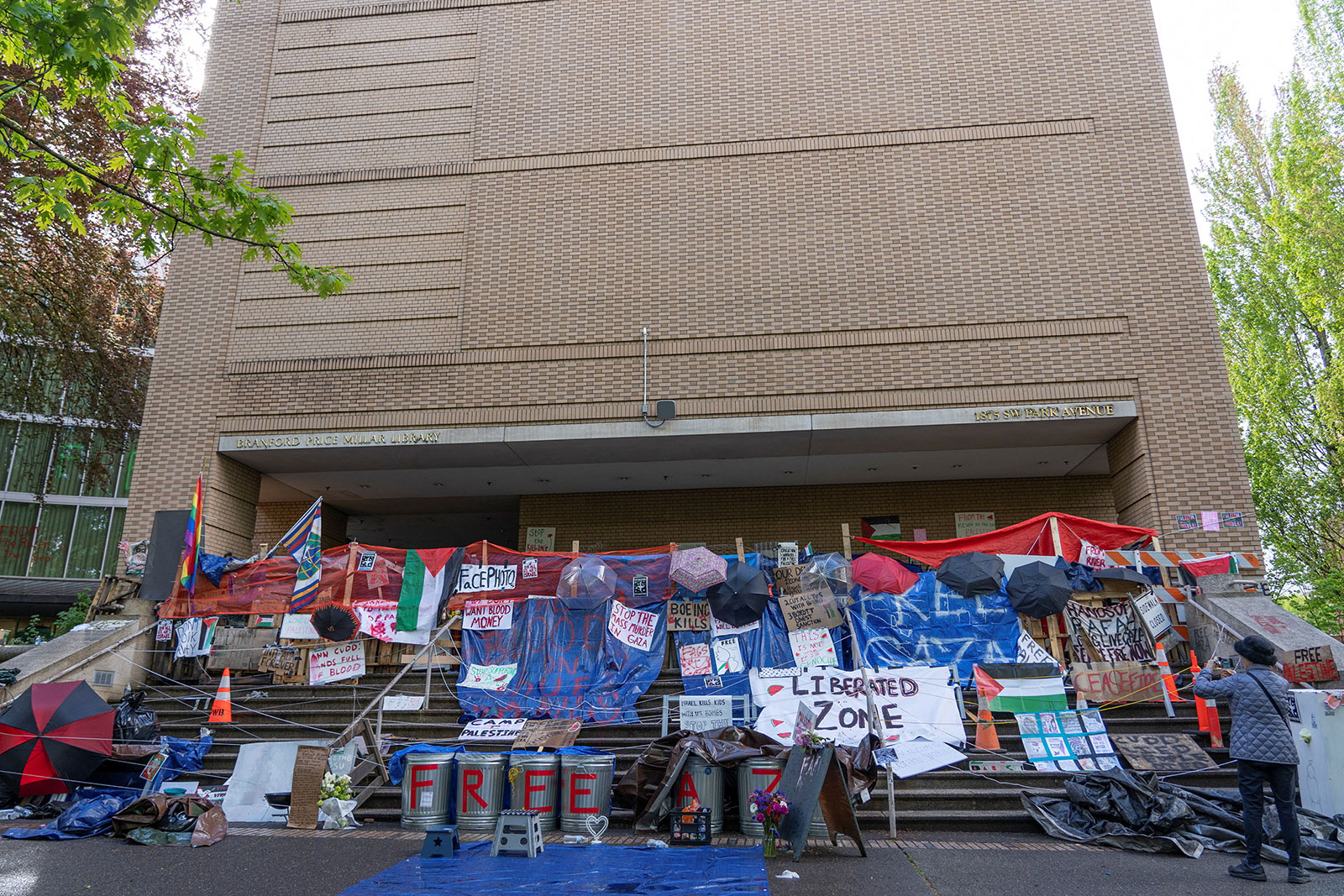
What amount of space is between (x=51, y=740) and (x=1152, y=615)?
44.7ft

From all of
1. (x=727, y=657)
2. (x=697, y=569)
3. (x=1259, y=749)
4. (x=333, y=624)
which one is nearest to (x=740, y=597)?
(x=697, y=569)

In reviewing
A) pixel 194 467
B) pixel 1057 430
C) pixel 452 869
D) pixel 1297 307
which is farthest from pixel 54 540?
pixel 1297 307

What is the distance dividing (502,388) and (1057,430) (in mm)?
10279

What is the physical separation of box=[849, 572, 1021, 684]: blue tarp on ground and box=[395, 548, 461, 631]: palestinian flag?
6022 mm

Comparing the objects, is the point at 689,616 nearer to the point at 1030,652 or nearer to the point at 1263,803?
the point at 1030,652

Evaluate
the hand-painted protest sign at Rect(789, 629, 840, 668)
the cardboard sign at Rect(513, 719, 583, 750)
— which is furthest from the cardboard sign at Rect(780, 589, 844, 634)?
the cardboard sign at Rect(513, 719, 583, 750)

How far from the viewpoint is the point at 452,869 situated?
21.0 feet

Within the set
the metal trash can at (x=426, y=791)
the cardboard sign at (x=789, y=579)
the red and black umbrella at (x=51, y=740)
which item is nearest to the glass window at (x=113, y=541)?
the red and black umbrella at (x=51, y=740)

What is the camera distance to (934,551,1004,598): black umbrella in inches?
440

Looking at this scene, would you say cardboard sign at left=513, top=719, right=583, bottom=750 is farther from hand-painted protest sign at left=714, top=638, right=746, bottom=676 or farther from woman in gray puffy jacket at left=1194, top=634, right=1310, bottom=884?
woman in gray puffy jacket at left=1194, top=634, right=1310, bottom=884

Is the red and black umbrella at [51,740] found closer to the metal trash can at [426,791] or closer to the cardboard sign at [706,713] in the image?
the metal trash can at [426,791]

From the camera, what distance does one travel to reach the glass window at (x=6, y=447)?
2747 cm

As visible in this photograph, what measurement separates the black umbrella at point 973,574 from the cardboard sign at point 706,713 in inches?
144

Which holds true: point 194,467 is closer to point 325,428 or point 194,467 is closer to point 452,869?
point 325,428
